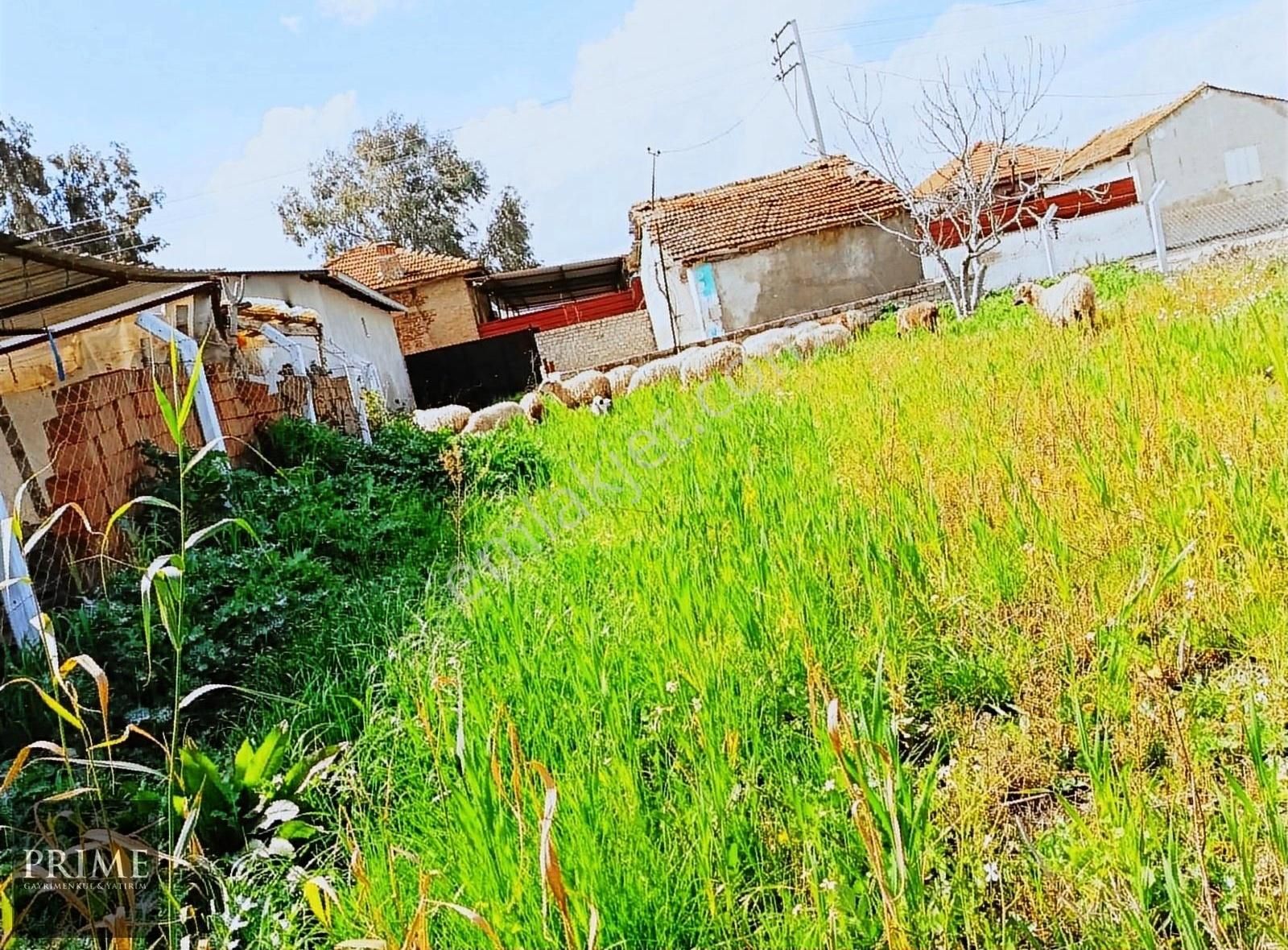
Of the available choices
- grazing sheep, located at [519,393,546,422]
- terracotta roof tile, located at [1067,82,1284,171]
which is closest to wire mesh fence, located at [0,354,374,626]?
grazing sheep, located at [519,393,546,422]

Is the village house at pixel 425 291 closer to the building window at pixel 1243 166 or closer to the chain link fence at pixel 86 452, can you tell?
the chain link fence at pixel 86 452

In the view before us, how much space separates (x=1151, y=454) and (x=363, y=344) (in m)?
20.5

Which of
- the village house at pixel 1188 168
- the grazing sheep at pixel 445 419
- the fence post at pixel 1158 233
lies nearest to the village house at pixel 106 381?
Answer: the grazing sheep at pixel 445 419

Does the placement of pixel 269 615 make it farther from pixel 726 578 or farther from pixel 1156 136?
pixel 1156 136

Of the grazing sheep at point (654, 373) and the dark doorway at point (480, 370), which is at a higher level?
the dark doorway at point (480, 370)

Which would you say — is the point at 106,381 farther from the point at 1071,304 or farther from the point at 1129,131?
the point at 1129,131

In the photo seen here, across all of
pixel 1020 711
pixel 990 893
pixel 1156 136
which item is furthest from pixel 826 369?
pixel 1156 136

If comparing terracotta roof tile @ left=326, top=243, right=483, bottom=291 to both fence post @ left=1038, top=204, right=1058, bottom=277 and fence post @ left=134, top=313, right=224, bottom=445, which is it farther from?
fence post @ left=134, top=313, right=224, bottom=445

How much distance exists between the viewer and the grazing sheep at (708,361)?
1267 cm

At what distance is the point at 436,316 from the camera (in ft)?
94.4

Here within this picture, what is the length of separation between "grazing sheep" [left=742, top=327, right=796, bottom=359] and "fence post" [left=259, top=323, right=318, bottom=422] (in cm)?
602

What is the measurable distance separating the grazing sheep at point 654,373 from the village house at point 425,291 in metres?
15.6

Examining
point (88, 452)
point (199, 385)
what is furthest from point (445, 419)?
point (88, 452)

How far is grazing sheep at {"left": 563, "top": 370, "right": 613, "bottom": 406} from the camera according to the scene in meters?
13.8
